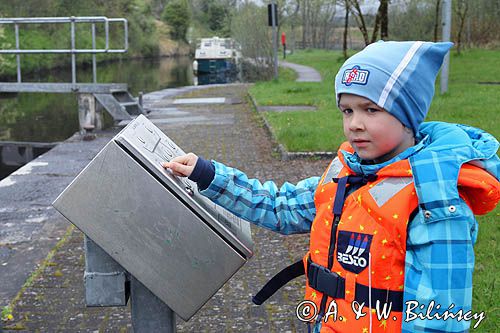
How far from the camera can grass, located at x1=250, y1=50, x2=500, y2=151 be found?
30.9ft

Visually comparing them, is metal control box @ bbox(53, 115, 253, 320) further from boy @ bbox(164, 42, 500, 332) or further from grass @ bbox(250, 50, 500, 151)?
grass @ bbox(250, 50, 500, 151)

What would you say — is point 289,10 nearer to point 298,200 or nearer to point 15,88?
point 15,88

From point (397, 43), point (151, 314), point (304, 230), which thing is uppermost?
point (397, 43)

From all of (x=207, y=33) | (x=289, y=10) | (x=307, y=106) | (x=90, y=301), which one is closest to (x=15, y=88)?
(x=307, y=106)

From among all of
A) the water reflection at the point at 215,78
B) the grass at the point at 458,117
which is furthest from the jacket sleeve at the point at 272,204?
the water reflection at the point at 215,78

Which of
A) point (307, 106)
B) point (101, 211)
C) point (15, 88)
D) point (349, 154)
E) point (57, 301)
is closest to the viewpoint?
point (101, 211)

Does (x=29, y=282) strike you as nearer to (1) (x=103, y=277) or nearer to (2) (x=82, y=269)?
(2) (x=82, y=269)

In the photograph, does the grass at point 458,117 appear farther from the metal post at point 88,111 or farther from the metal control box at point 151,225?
the metal post at point 88,111

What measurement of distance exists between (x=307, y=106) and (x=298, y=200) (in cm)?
1223

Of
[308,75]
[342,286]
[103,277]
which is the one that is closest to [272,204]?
[342,286]

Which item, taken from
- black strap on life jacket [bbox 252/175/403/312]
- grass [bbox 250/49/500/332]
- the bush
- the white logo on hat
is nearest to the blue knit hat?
the white logo on hat

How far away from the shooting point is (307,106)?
14.5m

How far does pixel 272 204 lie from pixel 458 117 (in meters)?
8.84

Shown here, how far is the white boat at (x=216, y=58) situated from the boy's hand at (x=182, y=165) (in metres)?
38.0
